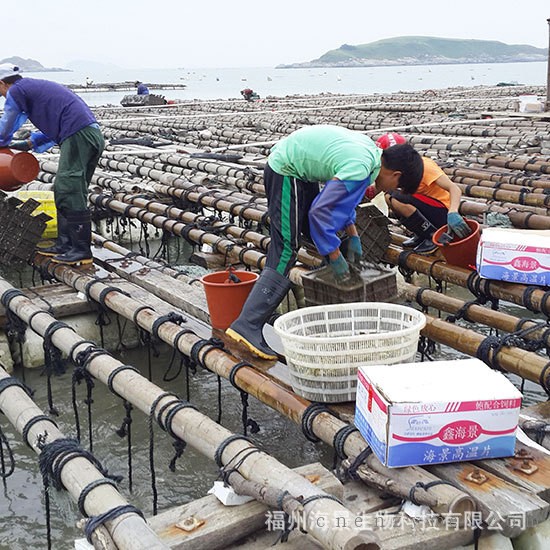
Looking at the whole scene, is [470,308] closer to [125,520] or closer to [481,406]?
[481,406]

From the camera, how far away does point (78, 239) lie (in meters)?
6.64

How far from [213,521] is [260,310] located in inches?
68.8

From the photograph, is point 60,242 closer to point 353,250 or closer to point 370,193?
point 370,193

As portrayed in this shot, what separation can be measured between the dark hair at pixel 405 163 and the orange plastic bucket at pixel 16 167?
345 cm

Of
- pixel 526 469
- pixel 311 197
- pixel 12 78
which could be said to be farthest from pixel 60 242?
→ pixel 526 469

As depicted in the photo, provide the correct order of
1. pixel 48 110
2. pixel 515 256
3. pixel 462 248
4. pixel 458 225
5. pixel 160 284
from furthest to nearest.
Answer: pixel 160 284 < pixel 48 110 < pixel 462 248 < pixel 458 225 < pixel 515 256

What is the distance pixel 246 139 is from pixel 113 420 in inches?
428

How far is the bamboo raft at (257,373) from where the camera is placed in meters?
2.92

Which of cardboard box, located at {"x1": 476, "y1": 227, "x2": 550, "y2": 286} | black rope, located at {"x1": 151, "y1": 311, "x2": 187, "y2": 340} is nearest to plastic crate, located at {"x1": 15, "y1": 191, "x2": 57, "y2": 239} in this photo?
black rope, located at {"x1": 151, "y1": 311, "x2": 187, "y2": 340}

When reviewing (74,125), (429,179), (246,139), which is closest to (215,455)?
(429,179)

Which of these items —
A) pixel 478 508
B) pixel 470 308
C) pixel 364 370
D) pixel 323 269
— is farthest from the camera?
pixel 470 308

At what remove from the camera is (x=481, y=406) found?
3129 mm

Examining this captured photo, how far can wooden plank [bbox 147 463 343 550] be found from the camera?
9.56 ft

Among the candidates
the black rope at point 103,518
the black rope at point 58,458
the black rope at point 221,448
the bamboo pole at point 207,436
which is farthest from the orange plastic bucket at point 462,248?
the black rope at point 103,518
